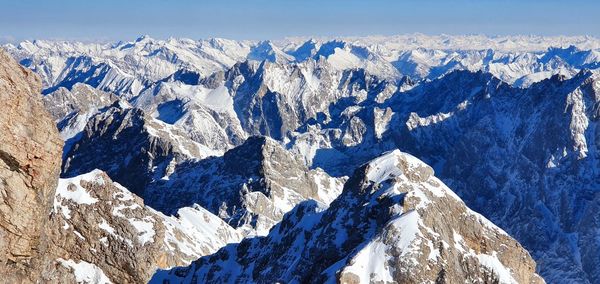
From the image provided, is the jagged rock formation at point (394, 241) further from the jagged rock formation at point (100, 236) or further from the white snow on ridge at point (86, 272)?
the white snow on ridge at point (86, 272)

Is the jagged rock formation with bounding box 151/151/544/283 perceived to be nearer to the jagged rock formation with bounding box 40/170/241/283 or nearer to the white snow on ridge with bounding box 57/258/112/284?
the jagged rock formation with bounding box 40/170/241/283

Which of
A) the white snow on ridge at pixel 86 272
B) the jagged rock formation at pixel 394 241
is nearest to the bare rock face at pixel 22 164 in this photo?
the jagged rock formation at pixel 394 241

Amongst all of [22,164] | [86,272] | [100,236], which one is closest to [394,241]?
[22,164]

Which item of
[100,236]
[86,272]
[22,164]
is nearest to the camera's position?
[22,164]

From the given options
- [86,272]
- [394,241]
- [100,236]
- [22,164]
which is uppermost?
[22,164]

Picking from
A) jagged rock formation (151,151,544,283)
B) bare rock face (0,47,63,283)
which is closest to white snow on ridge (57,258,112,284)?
jagged rock formation (151,151,544,283)

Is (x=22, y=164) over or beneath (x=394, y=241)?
over

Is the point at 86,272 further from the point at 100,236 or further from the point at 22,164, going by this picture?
the point at 22,164
